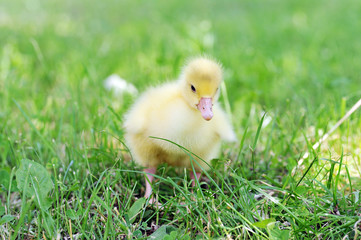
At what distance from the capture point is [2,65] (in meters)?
3.54

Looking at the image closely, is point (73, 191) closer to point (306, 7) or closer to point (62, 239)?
point (62, 239)

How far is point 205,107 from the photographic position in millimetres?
1758

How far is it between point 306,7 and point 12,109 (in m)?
5.77

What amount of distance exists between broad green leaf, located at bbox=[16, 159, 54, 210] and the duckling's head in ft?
2.35

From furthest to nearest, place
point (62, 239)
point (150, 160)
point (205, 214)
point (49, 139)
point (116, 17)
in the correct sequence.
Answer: point (116, 17) → point (49, 139) → point (150, 160) → point (205, 214) → point (62, 239)

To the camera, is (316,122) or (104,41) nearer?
(316,122)

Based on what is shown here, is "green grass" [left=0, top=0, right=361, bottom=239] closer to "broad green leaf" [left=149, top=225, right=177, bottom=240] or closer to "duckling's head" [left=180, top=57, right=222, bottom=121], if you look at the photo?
"broad green leaf" [left=149, top=225, right=177, bottom=240]

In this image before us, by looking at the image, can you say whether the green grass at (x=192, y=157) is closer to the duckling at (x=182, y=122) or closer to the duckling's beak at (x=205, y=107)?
the duckling at (x=182, y=122)

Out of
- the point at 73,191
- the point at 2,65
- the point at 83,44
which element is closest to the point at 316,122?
the point at 73,191

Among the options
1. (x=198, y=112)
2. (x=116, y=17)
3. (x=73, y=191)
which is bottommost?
(x=73, y=191)

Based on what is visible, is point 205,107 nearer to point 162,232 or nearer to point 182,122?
point 182,122

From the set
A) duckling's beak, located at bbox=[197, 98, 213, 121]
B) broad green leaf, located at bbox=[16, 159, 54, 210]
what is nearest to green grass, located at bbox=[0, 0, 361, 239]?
broad green leaf, located at bbox=[16, 159, 54, 210]

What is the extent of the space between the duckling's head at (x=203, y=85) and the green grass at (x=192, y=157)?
0.83 ft

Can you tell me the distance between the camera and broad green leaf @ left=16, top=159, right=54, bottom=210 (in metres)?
1.70
